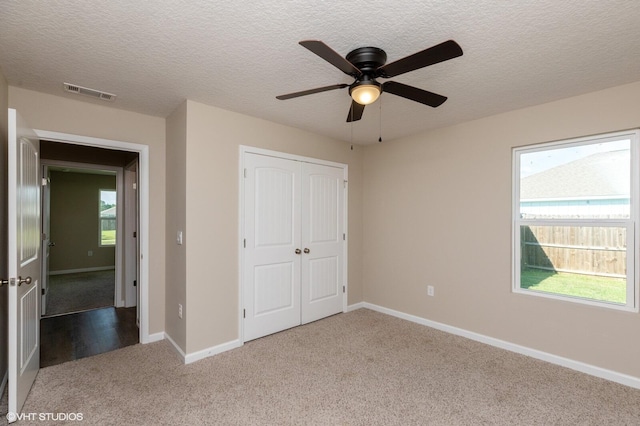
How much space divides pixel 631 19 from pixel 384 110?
176 centimetres

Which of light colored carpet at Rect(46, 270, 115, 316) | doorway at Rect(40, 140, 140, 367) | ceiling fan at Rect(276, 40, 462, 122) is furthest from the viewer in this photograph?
light colored carpet at Rect(46, 270, 115, 316)

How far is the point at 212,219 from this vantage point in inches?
120

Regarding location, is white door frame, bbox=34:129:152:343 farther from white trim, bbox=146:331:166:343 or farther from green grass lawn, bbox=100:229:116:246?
green grass lawn, bbox=100:229:116:246

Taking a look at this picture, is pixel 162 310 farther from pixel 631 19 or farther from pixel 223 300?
pixel 631 19

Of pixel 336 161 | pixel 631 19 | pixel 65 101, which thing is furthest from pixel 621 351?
pixel 65 101

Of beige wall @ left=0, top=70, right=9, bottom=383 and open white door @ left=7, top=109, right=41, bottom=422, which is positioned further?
beige wall @ left=0, top=70, right=9, bottom=383

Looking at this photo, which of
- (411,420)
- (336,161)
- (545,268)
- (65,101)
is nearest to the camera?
(411,420)

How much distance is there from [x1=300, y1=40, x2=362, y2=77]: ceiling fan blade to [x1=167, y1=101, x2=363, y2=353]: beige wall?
1758 mm

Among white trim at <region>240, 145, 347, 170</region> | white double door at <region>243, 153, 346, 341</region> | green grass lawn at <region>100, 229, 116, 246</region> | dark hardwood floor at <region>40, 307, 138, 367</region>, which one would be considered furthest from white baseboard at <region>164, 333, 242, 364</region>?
green grass lawn at <region>100, 229, 116, 246</region>

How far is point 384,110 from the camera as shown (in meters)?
3.09

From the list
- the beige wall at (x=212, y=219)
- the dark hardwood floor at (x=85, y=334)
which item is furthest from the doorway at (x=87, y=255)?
the beige wall at (x=212, y=219)

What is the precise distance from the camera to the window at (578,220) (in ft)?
8.51

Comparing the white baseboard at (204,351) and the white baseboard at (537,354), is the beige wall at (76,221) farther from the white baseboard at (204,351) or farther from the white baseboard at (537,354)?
the white baseboard at (537,354)

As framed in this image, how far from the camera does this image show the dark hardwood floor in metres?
3.01
